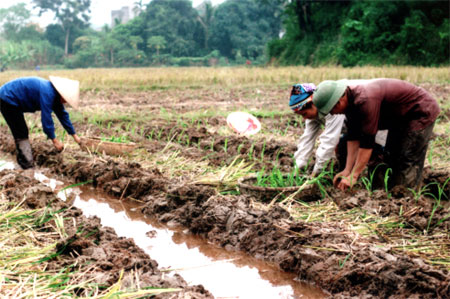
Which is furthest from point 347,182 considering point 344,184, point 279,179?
point 279,179

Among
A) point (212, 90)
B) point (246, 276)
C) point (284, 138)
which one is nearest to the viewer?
point (246, 276)

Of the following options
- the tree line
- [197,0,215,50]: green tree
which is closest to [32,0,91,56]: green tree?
the tree line

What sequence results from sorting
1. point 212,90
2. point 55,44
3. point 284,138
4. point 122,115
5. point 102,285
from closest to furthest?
1. point 102,285
2. point 284,138
3. point 122,115
4. point 212,90
5. point 55,44

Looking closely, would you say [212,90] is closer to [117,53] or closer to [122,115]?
[122,115]

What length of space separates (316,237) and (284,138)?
3523 mm

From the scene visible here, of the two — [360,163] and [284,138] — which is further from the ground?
[360,163]

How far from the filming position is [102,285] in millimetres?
2441

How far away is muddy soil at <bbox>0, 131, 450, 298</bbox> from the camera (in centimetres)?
265

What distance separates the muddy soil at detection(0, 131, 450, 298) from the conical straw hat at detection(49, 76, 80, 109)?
2.96 feet

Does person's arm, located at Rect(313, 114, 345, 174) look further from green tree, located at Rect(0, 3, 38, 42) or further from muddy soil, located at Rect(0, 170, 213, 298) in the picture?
green tree, located at Rect(0, 3, 38, 42)

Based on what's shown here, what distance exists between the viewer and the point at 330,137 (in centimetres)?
430

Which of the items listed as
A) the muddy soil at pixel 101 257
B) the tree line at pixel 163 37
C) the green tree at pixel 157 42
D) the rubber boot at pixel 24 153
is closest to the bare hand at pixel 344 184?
the muddy soil at pixel 101 257

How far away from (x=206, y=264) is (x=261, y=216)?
616mm

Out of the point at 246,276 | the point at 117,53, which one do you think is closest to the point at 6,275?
the point at 246,276
